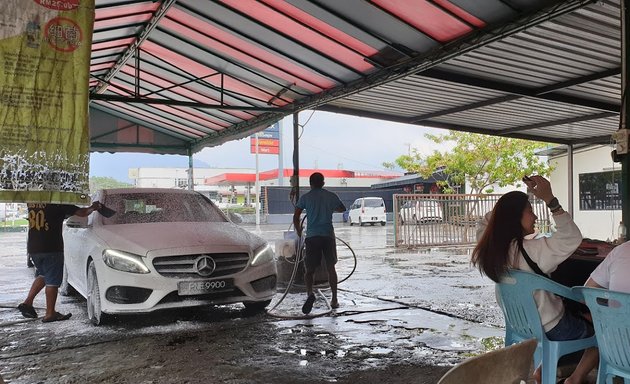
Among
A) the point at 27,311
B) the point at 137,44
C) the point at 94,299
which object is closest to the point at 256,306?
the point at 94,299

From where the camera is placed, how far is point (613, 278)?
2.87m

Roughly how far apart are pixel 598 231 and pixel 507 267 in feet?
46.7

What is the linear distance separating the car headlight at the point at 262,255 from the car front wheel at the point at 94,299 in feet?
5.68

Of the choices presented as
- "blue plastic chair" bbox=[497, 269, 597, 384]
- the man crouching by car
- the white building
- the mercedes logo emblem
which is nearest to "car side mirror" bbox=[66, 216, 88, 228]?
the man crouching by car

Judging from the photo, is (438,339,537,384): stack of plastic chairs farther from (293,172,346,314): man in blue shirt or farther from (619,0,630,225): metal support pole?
(293,172,346,314): man in blue shirt

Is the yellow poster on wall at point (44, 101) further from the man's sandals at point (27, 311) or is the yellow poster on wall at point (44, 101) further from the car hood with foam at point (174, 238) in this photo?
the man's sandals at point (27, 311)

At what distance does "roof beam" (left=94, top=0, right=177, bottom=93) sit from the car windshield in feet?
7.98

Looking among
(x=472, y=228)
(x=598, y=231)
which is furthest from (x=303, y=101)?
(x=598, y=231)

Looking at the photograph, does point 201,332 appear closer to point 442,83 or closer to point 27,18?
point 27,18

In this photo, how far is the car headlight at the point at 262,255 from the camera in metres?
6.33

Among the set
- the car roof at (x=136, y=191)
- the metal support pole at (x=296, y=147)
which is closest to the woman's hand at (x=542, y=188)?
the car roof at (x=136, y=191)

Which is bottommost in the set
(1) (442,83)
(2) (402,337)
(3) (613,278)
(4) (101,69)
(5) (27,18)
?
(2) (402,337)

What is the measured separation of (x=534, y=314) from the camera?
3.22 m

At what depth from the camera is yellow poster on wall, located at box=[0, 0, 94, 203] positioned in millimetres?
2525
